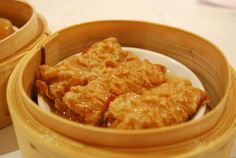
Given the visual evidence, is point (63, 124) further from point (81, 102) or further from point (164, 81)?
point (164, 81)

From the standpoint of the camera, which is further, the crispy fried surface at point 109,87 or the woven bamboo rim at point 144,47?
the crispy fried surface at point 109,87

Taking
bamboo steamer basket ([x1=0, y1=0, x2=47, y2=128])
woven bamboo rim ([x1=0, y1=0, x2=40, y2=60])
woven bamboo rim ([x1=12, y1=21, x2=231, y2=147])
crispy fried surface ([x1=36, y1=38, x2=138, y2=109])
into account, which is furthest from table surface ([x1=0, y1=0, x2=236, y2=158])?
crispy fried surface ([x1=36, y1=38, x2=138, y2=109])

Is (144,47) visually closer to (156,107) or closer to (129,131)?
(156,107)

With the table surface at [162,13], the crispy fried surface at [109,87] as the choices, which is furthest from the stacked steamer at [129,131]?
the table surface at [162,13]

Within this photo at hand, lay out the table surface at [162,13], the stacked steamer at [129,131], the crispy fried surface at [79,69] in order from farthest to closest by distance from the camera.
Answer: the table surface at [162,13] < the crispy fried surface at [79,69] < the stacked steamer at [129,131]

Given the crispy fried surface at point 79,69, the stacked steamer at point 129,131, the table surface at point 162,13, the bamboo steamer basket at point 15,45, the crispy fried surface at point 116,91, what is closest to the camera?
the stacked steamer at point 129,131

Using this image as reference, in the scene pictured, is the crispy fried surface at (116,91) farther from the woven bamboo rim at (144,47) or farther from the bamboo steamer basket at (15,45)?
the bamboo steamer basket at (15,45)

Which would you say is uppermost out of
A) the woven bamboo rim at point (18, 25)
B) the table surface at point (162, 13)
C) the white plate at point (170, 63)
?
the white plate at point (170, 63)
